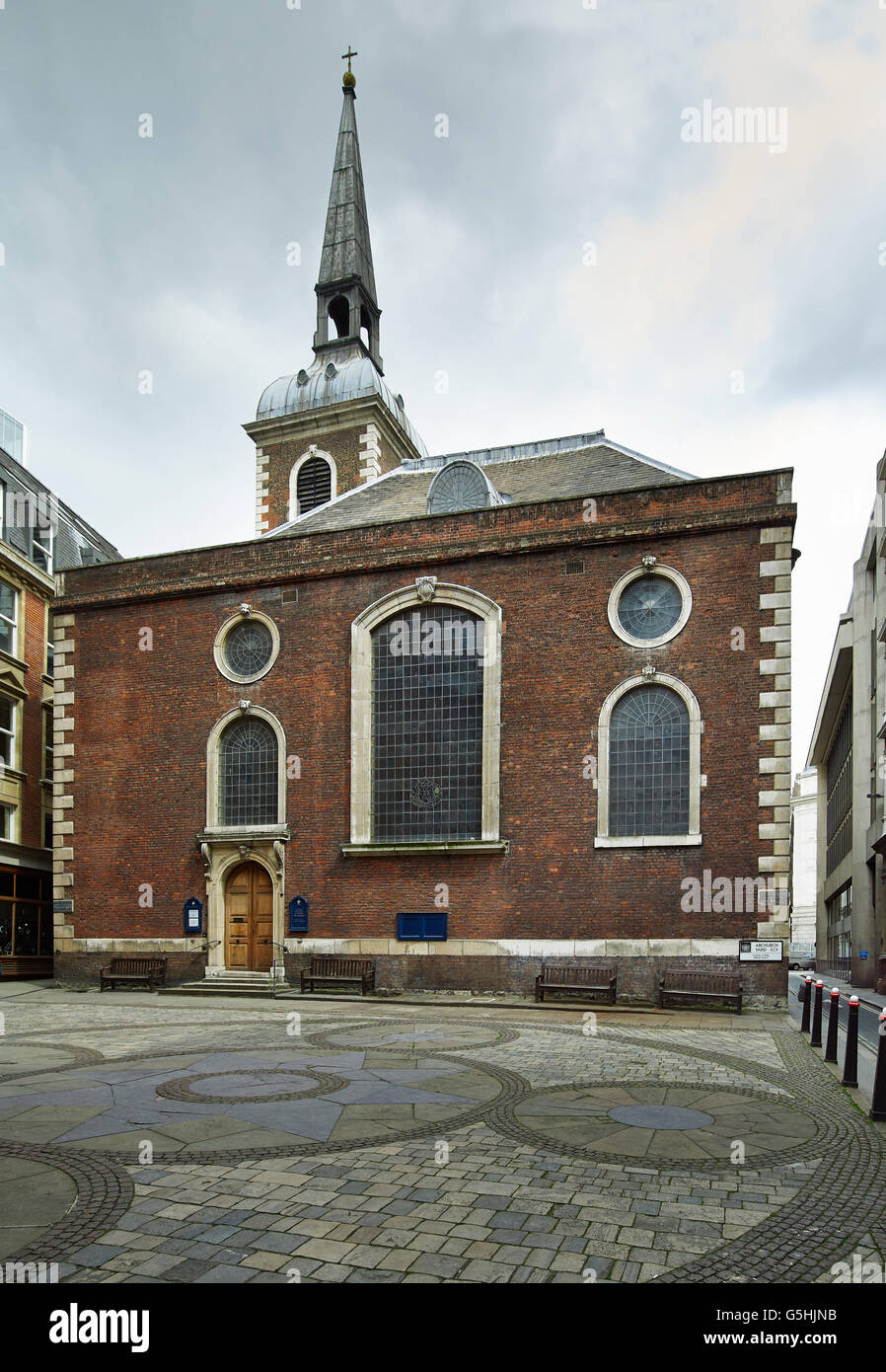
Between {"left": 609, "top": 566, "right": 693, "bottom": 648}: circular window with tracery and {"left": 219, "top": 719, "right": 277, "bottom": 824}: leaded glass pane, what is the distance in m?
8.57

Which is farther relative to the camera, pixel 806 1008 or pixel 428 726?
pixel 428 726

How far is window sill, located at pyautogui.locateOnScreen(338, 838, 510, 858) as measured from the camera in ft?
63.9

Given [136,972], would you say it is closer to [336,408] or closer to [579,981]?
[579,981]

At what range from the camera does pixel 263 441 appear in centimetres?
3328

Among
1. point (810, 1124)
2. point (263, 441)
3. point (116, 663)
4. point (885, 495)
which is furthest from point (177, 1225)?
point (885, 495)

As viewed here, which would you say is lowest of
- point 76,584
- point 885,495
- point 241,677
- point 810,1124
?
point 810,1124

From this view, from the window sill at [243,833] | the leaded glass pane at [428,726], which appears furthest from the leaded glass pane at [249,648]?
the window sill at [243,833]

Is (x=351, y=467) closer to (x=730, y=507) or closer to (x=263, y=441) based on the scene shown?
(x=263, y=441)

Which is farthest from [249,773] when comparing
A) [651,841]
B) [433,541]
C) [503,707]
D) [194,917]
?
[651,841]

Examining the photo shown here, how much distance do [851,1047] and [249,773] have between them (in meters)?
15.2

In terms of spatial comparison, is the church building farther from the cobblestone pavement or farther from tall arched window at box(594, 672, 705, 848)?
the cobblestone pavement

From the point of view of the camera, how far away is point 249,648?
22656 millimetres

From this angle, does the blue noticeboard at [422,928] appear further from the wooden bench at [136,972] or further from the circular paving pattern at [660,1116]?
the circular paving pattern at [660,1116]
